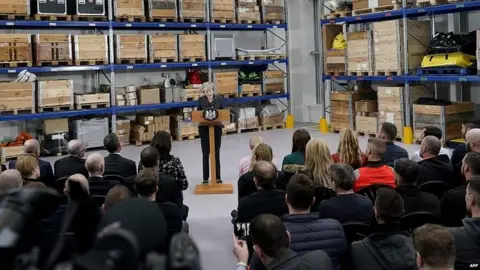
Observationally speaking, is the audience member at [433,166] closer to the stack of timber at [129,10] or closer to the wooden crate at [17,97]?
the wooden crate at [17,97]

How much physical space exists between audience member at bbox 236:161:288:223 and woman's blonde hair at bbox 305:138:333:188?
76cm

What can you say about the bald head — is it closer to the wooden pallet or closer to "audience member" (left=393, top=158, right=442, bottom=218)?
"audience member" (left=393, top=158, right=442, bottom=218)

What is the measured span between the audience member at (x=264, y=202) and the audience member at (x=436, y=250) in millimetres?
2044

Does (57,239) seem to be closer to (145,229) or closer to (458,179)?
(145,229)

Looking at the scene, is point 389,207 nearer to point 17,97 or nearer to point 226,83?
point 17,97

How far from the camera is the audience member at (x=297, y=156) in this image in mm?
6345

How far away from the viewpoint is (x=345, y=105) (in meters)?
15.4

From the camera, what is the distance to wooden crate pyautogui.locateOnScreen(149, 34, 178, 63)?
14.9 meters

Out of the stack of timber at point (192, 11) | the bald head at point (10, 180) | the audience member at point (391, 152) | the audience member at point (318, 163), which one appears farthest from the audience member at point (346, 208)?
the stack of timber at point (192, 11)

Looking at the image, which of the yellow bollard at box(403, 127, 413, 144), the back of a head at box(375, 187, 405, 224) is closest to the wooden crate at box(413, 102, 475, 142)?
the yellow bollard at box(403, 127, 413, 144)

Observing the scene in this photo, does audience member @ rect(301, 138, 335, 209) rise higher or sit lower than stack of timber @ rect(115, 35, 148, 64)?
lower

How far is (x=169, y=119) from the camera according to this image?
15.5m

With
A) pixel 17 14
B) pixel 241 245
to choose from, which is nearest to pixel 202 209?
pixel 241 245

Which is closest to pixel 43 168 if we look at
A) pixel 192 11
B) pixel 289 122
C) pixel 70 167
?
pixel 70 167
